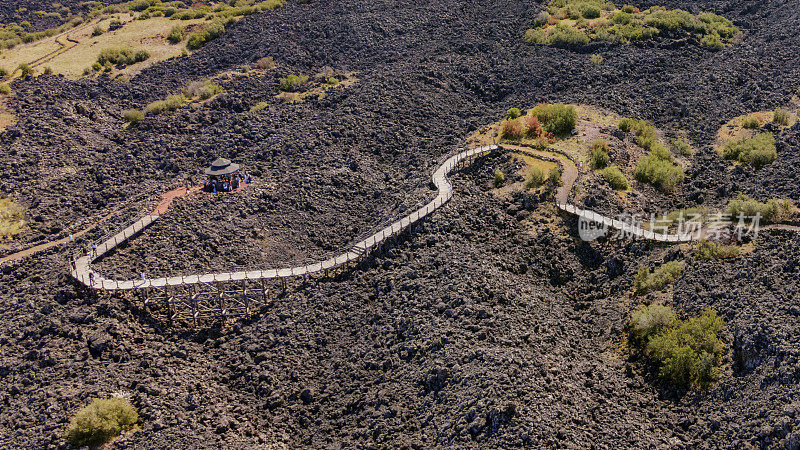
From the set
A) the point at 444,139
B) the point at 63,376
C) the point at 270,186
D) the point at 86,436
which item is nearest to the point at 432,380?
the point at 86,436

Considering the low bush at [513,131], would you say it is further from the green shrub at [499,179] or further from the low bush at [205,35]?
the low bush at [205,35]

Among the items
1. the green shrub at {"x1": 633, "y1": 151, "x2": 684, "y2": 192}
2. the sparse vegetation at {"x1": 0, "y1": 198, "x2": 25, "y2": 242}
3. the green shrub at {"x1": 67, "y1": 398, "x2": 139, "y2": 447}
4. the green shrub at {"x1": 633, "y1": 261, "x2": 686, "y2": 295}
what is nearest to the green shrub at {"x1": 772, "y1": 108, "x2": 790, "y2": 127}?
the green shrub at {"x1": 633, "y1": 151, "x2": 684, "y2": 192}

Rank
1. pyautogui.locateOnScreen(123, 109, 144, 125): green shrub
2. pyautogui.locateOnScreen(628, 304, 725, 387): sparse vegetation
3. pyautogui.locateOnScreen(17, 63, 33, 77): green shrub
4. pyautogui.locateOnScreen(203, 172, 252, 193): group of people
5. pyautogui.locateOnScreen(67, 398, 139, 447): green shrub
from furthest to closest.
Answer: pyautogui.locateOnScreen(17, 63, 33, 77): green shrub < pyautogui.locateOnScreen(123, 109, 144, 125): green shrub < pyautogui.locateOnScreen(203, 172, 252, 193): group of people < pyautogui.locateOnScreen(628, 304, 725, 387): sparse vegetation < pyautogui.locateOnScreen(67, 398, 139, 447): green shrub

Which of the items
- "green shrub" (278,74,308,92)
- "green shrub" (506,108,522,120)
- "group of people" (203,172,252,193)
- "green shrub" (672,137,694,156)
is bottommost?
"green shrub" (672,137,694,156)

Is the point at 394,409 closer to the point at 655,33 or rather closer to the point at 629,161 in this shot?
the point at 629,161

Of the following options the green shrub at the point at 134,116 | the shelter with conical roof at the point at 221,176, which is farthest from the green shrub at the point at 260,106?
the shelter with conical roof at the point at 221,176

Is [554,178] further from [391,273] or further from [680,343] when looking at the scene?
[680,343]

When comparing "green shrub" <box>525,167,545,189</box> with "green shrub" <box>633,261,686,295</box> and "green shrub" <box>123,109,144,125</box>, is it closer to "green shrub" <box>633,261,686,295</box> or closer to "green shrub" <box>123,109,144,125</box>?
"green shrub" <box>633,261,686,295</box>
